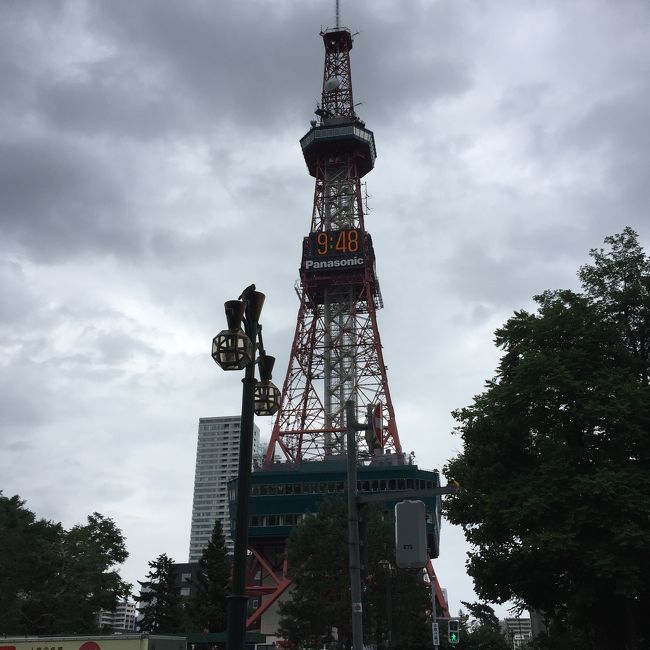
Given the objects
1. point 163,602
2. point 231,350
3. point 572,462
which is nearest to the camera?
point 231,350

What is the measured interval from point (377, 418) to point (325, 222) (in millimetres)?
101896

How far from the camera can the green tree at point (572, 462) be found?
2933 cm

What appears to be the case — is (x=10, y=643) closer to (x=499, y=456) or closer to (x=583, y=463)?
(x=499, y=456)

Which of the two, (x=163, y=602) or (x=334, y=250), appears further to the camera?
(x=334, y=250)

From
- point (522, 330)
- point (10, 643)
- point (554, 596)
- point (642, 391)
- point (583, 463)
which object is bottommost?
point (10, 643)

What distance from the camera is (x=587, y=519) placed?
2947 cm

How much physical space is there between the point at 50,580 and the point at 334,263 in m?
59.1

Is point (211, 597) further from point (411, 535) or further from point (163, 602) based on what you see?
point (411, 535)

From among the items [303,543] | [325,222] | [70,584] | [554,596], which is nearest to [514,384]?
[554,596]

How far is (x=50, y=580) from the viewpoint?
61.6m

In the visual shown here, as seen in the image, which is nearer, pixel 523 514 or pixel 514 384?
pixel 523 514

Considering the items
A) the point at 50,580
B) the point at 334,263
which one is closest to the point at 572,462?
the point at 50,580

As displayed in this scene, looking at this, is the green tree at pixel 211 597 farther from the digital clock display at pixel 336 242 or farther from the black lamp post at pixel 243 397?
the black lamp post at pixel 243 397

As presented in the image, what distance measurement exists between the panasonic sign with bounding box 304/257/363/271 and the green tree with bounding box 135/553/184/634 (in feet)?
148
